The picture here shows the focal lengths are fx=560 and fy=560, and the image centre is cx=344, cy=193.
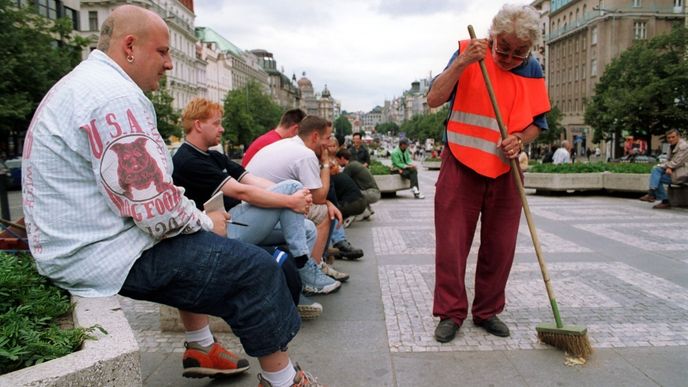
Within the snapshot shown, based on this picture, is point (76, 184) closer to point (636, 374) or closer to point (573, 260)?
point (636, 374)

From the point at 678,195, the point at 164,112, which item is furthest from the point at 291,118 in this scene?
the point at 164,112

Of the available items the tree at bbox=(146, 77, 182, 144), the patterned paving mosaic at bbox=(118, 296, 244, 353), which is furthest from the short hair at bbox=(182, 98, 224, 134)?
the tree at bbox=(146, 77, 182, 144)

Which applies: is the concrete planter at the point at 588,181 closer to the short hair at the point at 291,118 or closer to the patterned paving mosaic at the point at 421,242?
the patterned paving mosaic at the point at 421,242

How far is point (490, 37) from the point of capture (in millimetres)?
3674

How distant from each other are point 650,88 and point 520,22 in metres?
41.1

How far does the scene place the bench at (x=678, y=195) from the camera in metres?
10.7

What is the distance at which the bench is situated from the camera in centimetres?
1066

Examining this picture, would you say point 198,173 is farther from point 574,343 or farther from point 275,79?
point 275,79

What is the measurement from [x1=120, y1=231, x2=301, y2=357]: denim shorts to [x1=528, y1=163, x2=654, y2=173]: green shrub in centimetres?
1353

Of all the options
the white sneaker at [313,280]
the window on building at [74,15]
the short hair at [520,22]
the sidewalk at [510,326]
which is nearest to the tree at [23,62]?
the window on building at [74,15]

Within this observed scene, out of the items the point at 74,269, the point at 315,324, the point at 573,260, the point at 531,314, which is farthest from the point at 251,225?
the point at 573,260

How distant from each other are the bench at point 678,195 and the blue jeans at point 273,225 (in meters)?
9.34

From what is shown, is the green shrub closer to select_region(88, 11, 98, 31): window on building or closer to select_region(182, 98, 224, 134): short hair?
select_region(182, 98, 224, 134): short hair

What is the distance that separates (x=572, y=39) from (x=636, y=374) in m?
73.8
